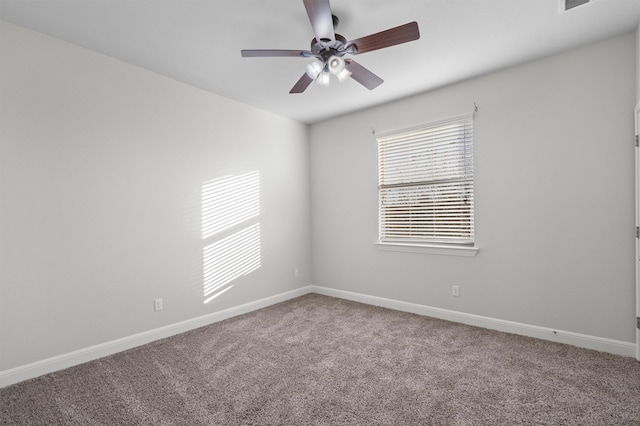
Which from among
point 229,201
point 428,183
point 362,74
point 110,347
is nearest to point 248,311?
point 229,201

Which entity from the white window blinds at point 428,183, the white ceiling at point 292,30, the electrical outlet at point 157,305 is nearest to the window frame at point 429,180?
the white window blinds at point 428,183

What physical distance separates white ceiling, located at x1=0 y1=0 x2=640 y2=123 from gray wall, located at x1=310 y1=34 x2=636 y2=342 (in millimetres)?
286

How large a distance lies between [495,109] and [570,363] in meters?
2.37

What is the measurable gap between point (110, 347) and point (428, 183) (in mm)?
3596

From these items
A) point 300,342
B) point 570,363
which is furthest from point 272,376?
point 570,363

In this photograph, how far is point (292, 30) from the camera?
2471 millimetres

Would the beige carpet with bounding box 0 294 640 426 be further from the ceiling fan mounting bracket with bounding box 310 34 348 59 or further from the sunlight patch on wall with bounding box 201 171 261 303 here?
the ceiling fan mounting bracket with bounding box 310 34 348 59

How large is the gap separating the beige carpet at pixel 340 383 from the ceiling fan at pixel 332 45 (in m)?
2.26

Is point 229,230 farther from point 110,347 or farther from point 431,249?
point 431,249

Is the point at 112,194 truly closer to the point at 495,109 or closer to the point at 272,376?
the point at 272,376

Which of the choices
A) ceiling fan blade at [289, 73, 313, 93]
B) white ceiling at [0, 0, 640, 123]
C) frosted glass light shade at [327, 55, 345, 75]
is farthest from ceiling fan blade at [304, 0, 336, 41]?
ceiling fan blade at [289, 73, 313, 93]

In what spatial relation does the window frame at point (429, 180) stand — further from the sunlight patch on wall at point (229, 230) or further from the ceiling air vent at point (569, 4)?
the sunlight patch on wall at point (229, 230)

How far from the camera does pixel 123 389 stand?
2.27 metres

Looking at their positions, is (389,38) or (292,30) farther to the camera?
(292,30)
